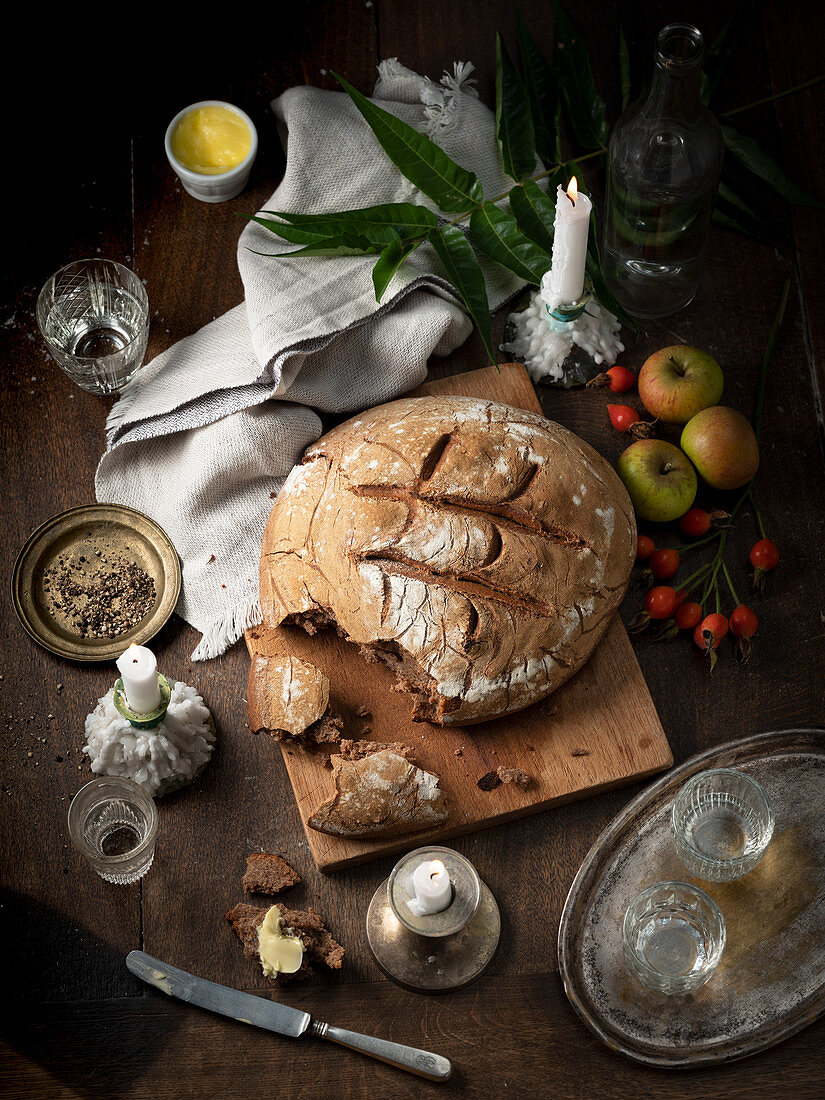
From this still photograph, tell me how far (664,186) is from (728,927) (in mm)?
1518

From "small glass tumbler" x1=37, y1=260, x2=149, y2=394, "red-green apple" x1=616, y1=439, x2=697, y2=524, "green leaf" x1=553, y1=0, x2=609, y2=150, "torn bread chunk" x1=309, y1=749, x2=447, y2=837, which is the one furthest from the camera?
"green leaf" x1=553, y1=0, x2=609, y2=150

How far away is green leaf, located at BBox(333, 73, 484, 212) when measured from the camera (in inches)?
91.0

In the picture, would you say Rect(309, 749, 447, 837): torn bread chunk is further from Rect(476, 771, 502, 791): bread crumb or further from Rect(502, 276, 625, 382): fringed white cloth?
Rect(502, 276, 625, 382): fringed white cloth

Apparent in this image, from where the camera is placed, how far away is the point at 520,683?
6.59 ft

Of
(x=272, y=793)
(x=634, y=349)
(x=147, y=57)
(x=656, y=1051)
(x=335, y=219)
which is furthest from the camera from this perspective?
(x=147, y=57)

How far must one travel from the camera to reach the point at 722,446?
7.39 ft

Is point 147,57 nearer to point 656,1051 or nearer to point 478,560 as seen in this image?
point 478,560

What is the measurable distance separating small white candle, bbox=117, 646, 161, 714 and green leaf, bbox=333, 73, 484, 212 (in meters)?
1.19

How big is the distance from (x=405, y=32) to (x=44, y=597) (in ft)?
5.44

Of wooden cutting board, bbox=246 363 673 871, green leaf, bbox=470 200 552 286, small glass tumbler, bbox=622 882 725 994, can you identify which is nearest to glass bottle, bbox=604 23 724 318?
green leaf, bbox=470 200 552 286

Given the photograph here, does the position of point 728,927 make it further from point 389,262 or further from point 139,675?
point 389,262

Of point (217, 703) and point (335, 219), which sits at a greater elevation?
point (335, 219)

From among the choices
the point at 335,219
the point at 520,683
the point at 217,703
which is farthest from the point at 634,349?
the point at 217,703

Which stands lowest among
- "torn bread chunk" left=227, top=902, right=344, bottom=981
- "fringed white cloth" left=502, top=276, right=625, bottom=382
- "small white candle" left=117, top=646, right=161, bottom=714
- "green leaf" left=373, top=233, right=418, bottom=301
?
"torn bread chunk" left=227, top=902, right=344, bottom=981
